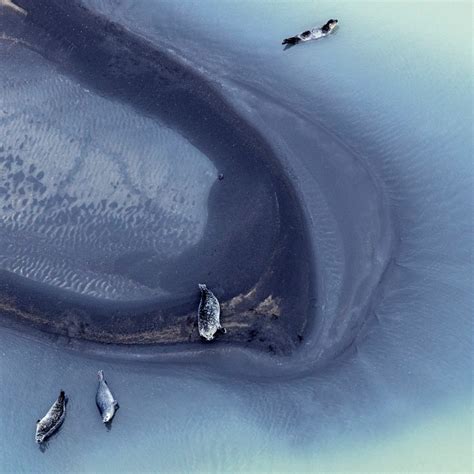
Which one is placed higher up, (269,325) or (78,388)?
(269,325)

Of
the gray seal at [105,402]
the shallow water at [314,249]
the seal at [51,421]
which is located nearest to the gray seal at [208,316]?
the shallow water at [314,249]

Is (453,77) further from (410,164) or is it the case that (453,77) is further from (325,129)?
(325,129)

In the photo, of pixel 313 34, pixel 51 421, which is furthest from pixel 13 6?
pixel 51 421

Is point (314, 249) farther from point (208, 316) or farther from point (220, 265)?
point (208, 316)

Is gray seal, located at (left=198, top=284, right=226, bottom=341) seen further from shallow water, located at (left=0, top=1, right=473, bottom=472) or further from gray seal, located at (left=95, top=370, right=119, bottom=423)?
gray seal, located at (left=95, top=370, right=119, bottom=423)

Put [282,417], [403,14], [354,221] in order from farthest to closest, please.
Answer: [403,14], [354,221], [282,417]

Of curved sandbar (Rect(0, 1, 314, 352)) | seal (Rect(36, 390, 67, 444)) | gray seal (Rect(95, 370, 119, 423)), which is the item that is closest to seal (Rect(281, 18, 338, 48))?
curved sandbar (Rect(0, 1, 314, 352))

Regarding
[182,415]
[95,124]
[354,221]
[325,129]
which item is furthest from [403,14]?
[182,415]

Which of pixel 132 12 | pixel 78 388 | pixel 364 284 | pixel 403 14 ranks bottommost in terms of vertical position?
pixel 78 388
